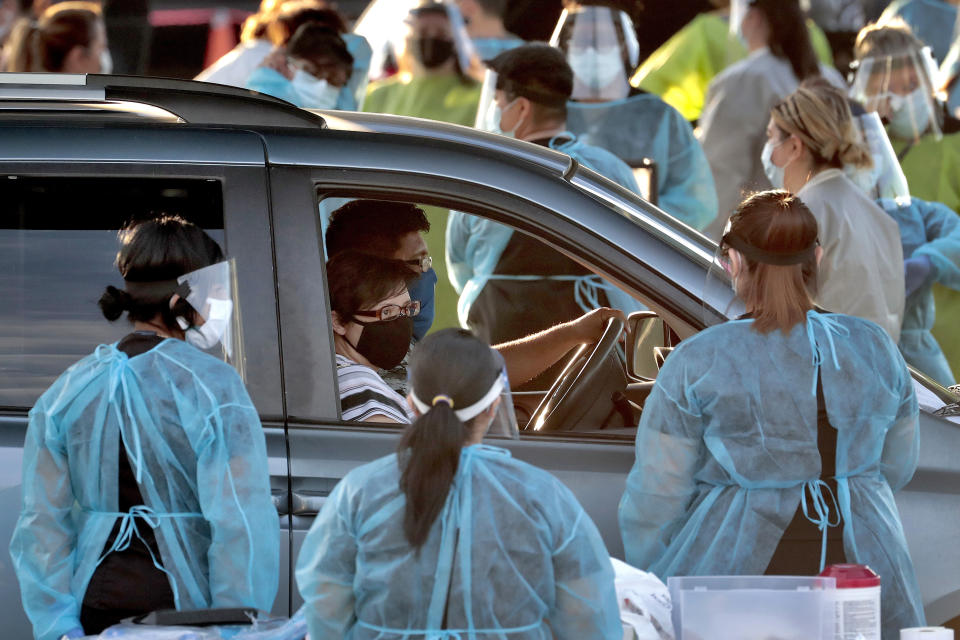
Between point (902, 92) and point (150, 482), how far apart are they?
196 inches

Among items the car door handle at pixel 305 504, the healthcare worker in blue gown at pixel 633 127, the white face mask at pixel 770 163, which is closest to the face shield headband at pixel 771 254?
the car door handle at pixel 305 504

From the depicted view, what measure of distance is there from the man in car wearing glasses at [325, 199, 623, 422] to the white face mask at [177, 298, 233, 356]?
0.30 meters

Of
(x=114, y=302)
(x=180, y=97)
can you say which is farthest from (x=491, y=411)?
(x=180, y=97)

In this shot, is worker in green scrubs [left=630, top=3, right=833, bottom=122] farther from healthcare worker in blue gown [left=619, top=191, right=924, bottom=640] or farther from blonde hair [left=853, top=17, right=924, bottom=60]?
healthcare worker in blue gown [left=619, top=191, right=924, bottom=640]

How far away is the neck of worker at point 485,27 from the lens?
8.37 meters

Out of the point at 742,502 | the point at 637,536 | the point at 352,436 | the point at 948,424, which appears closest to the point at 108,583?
the point at 352,436

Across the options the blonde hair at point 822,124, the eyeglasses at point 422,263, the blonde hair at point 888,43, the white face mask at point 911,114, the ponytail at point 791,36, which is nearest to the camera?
the eyeglasses at point 422,263

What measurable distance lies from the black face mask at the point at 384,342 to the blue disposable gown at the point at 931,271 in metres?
2.84

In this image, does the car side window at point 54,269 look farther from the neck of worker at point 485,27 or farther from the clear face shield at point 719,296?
the neck of worker at point 485,27

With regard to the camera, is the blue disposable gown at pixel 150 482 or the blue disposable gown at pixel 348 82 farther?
the blue disposable gown at pixel 348 82

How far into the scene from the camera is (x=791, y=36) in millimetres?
8008

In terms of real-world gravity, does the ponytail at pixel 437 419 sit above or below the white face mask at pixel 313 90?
below

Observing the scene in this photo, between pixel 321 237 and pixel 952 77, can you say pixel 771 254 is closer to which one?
pixel 321 237

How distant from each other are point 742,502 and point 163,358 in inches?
51.2
